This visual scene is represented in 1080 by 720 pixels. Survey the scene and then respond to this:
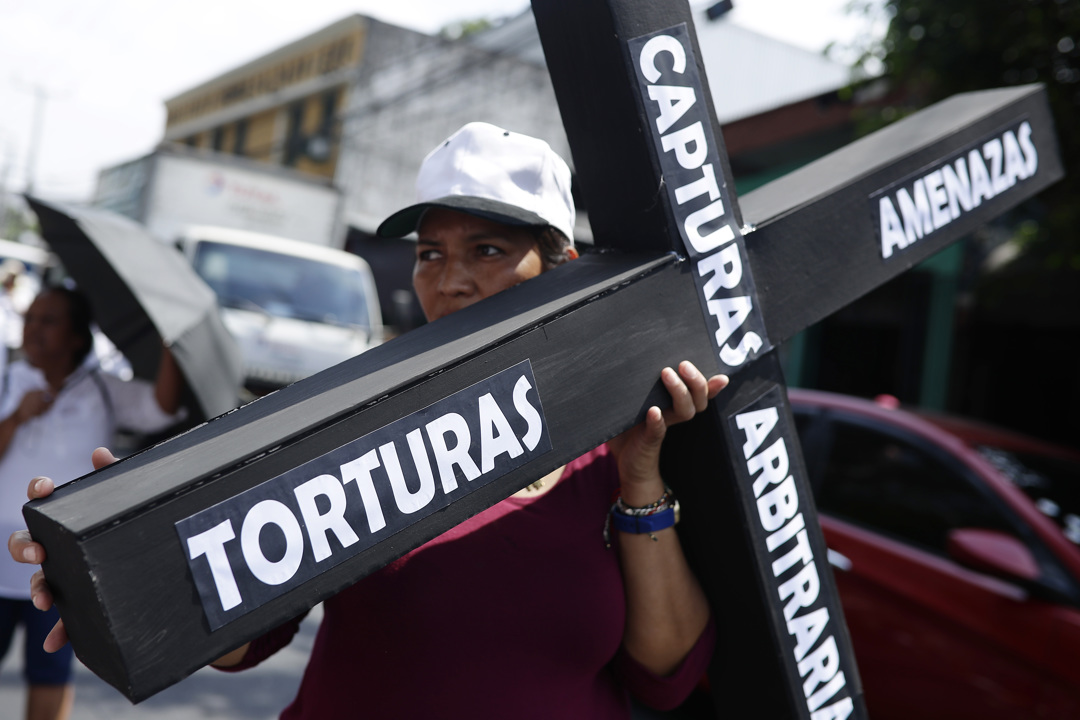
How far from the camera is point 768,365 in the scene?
3.93 ft

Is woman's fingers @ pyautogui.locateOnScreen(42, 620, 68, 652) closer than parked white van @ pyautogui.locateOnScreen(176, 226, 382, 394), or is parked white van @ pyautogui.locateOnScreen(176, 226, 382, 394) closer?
woman's fingers @ pyautogui.locateOnScreen(42, 620, 68, 652)

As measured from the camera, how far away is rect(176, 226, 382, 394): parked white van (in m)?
7.54

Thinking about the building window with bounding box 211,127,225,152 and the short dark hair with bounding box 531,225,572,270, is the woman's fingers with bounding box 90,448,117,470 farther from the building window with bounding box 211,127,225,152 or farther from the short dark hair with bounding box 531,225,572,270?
the building window with bounding box 211,127,225,152

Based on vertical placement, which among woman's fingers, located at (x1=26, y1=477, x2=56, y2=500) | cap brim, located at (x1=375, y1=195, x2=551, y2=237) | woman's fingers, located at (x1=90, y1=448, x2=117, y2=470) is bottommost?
woman's fingers, located at (x1=90, y1=448, x2=117, y2=470)

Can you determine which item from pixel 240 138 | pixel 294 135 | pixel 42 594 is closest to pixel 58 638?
pixel 42 594

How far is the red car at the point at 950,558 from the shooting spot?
2.90 meters

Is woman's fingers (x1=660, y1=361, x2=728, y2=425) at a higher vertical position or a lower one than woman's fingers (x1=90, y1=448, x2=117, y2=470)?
lower

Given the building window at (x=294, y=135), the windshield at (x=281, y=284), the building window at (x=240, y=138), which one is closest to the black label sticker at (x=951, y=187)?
the windshield at (x=281, y=284)

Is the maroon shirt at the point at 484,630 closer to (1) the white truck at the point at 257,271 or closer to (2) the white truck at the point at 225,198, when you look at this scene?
(1) the white truck at the point at 257,271

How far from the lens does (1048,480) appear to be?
3492 millimetres

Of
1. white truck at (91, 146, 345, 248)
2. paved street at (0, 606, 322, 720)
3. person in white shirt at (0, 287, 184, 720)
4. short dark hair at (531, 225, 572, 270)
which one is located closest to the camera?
short dark hair at (531, 225, 572, 270)

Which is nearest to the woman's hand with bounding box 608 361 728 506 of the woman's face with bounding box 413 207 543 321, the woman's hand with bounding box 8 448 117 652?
the woman's face with bounding box 413 207 543 321

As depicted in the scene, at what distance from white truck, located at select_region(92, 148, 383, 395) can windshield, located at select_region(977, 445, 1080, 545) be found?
16.5 ft

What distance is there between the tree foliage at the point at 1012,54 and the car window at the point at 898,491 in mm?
2275
